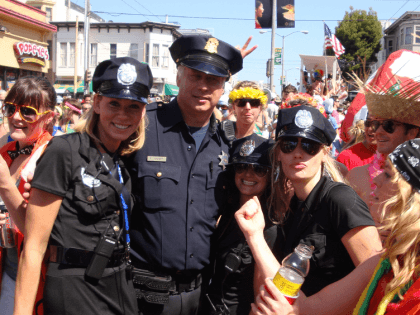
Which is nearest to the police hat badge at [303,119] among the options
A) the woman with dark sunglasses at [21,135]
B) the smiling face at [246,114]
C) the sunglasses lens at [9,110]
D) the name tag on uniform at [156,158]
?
the name tag on uniform at [156,158]

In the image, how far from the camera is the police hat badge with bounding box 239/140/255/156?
111 inches

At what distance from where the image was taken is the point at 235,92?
5508 mm

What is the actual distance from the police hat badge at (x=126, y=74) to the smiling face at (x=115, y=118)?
12cm

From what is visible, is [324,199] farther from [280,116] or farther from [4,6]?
[4,6]

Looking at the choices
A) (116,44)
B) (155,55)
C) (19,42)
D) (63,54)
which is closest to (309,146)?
(19,42)

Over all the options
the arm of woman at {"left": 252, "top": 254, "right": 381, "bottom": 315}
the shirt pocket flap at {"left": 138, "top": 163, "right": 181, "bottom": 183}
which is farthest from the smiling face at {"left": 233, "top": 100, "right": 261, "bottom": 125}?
the arm of woman at {"left": 252, "top": 254, "right": 381, "bottom": 315}

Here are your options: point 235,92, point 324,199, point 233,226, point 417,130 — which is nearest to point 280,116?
point 324,199

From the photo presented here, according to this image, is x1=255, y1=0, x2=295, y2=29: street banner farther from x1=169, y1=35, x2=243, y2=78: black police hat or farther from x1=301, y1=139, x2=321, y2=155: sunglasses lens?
x1=301, y1=139, x2=321, y2=155: sunglasses lens

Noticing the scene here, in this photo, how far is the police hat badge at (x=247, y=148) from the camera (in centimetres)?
281

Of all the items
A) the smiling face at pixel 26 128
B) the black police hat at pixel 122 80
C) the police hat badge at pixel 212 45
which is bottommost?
the smiling face at pixel 26 128

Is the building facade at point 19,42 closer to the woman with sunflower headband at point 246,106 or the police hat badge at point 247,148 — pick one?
the woman with sunflower headband at point 246,106

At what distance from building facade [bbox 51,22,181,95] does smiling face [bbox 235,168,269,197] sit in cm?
3603

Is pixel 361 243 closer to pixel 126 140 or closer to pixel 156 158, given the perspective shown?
pixel 156 158

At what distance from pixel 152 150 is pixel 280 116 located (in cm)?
92
